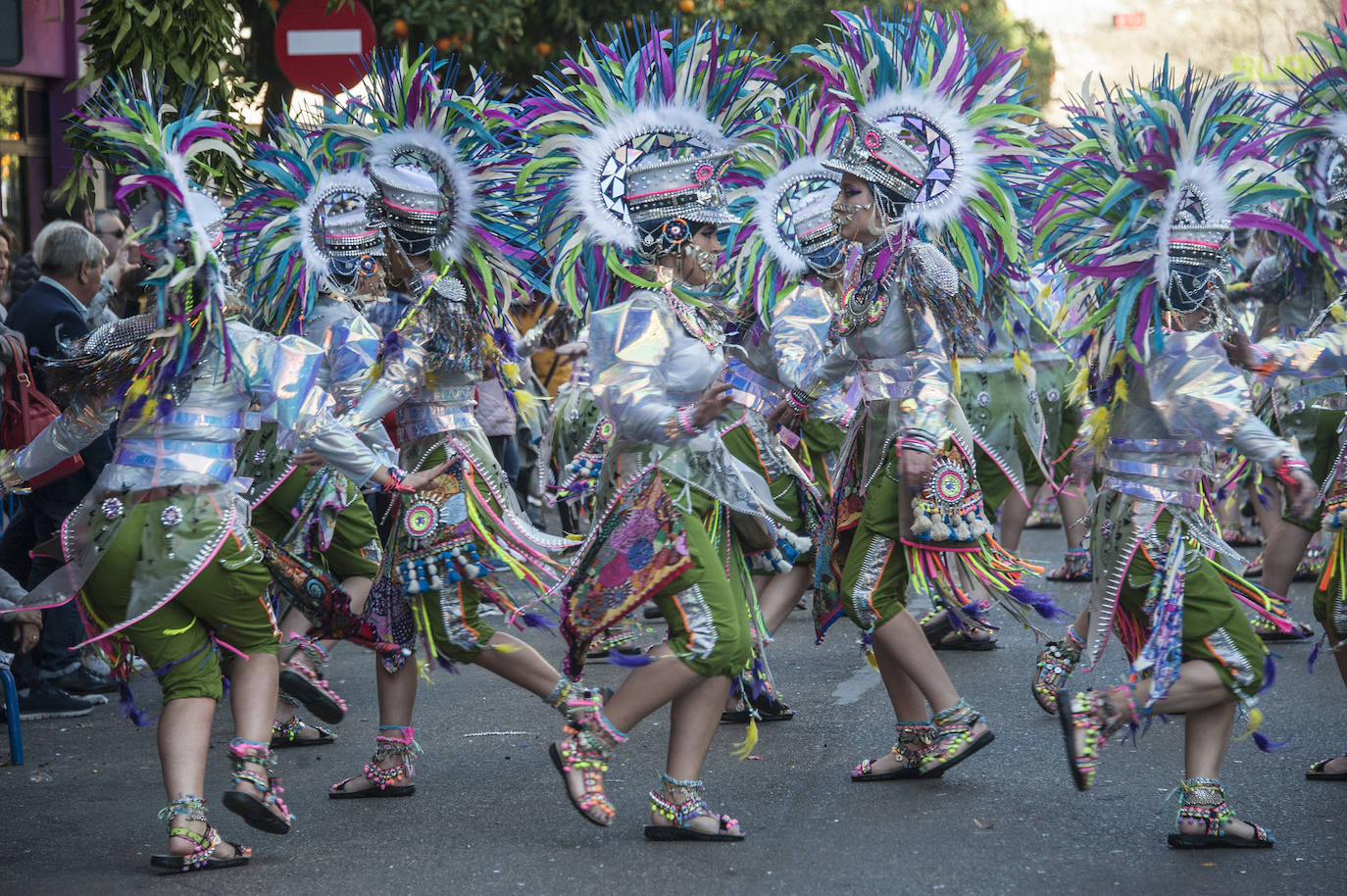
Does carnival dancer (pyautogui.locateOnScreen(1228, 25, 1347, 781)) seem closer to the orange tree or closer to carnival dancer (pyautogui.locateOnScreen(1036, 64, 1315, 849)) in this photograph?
carnival dancer (pyautogui.locateOnScreen(1036, 64, 1315, 849))

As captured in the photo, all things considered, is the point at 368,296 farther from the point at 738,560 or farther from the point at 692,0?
the point at 692,0

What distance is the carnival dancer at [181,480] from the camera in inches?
179

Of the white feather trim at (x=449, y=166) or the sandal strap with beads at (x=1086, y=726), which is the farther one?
the white feather trim at (x=449, y=166)

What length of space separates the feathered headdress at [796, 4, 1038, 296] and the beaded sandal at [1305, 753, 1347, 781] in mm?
1913

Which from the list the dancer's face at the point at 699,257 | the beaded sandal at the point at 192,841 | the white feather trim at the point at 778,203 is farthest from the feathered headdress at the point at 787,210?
the beaded sandal at the point at 192,841

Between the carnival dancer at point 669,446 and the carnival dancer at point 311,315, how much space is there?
1191mm

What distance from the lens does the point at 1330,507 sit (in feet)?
17.1

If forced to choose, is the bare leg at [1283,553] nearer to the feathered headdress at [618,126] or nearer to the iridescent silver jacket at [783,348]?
the iridescent silver jacket at [783,348]

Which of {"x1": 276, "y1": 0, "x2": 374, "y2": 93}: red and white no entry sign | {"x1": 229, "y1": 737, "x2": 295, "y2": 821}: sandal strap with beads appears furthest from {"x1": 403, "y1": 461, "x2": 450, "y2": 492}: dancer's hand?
{"x1": 276, "y1": 0, "x2": 374, "y2": 93}: red and white no entry sign

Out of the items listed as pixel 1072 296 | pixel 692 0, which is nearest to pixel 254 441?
pixel 1072 296

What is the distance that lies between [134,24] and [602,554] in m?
3.73

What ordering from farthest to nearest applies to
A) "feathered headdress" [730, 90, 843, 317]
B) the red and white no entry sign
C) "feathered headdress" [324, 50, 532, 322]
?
the red and white no entry sign
"feathered headdress" [730, 90, 843, 317]
"feathered headdress" [324, 50, 532, 322]

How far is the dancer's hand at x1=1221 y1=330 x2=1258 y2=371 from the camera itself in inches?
187

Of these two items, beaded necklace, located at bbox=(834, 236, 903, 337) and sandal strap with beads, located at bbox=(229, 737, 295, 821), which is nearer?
sandal strap with beads, located at bbox=(229, 737, 295, 821)
